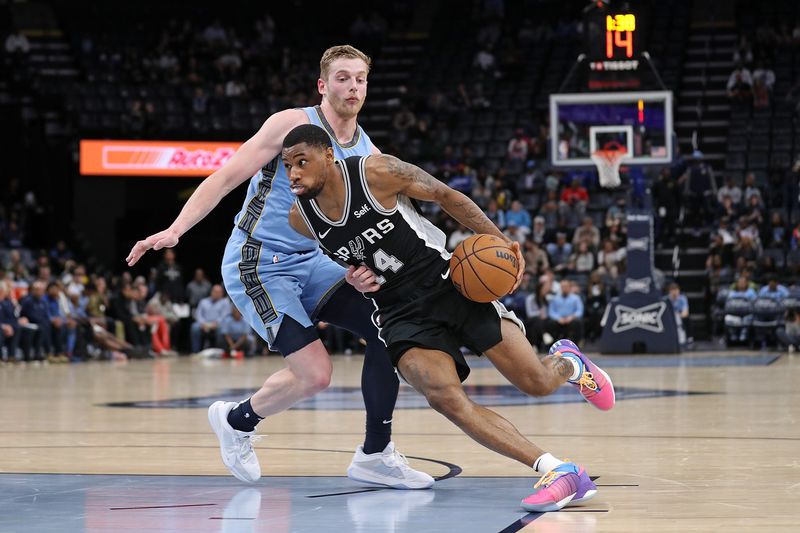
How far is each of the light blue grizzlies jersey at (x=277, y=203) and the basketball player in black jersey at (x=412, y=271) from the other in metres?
0.42

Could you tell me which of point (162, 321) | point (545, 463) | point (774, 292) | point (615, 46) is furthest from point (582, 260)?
point (545, 463)

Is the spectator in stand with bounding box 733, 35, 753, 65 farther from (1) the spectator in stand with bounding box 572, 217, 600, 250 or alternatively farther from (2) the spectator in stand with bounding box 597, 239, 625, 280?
(2) the spectator in stand with bounding box 597, 239, 625, 280

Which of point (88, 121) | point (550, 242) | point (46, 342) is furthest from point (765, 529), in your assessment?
point (88, 121)

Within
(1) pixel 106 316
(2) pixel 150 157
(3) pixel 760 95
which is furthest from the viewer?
(3) pixel 760 95

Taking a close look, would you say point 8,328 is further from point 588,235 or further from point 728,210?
point 728,210

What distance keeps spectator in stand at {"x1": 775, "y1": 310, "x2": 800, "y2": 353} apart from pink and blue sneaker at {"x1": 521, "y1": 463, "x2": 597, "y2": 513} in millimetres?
13630

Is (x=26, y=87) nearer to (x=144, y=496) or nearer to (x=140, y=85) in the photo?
(x=140, y=85)

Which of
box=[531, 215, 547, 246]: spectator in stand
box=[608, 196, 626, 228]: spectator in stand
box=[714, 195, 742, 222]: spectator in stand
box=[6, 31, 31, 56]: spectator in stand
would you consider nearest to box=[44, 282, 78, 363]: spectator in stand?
box=[531, 215, 547, 246]: spectator in stand

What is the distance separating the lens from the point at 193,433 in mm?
8148

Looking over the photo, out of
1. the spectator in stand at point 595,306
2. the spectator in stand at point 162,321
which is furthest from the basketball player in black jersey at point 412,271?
the spectator in stand at point 162,321

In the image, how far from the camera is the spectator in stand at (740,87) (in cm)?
2505

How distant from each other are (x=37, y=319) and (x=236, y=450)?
12.8 m

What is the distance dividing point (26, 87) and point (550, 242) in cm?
1109

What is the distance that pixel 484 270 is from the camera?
17.1 ft
